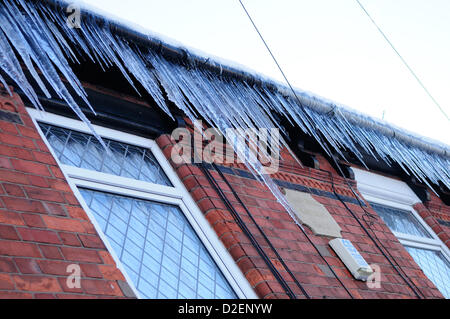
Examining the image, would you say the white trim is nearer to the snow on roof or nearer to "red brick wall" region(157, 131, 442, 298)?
the snow on roof

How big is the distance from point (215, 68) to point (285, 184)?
127 centimetres

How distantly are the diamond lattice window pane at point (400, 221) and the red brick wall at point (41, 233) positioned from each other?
153 inches

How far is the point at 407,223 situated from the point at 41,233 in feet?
15.1

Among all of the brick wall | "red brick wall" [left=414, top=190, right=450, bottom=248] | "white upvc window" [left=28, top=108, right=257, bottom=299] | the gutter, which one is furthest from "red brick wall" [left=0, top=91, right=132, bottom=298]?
"red brick wall" [left=414, top=190, right=450, bottom=248]

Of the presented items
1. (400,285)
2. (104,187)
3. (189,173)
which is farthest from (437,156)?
(104,187)

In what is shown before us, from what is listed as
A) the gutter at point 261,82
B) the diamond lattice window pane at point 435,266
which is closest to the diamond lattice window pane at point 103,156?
the gutter at point 261,82

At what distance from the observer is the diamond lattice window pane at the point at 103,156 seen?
3.54m

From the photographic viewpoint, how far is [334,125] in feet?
18.3

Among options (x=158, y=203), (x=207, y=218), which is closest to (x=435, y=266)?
(x=207, y=218)

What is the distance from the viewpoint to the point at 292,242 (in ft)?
13.2

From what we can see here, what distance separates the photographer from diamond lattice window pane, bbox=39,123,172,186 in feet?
11.6

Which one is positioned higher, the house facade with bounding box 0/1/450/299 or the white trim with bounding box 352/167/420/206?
the white trim with bounding box 352/167/420/206

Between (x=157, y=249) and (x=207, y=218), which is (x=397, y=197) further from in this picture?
(x=157, y=249)
